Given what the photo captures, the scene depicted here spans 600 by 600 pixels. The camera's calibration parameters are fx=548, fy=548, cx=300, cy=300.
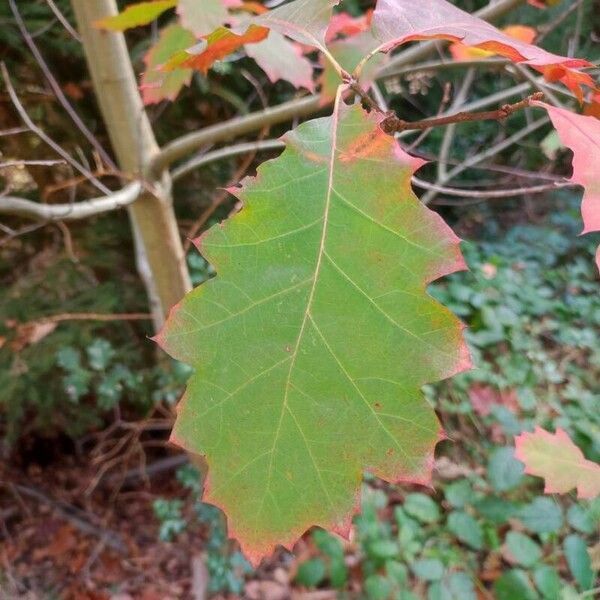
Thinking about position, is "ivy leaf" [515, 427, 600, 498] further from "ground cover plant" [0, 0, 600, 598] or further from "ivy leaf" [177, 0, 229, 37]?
"ivy leaf" [177, 0, 229, 37]

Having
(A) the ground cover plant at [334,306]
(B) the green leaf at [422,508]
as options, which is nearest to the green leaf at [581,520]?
(A) the ground cover plant at [334,306]

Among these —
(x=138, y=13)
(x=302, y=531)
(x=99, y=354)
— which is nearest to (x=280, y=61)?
(x=138, y=13)

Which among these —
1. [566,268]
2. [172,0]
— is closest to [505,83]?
[566,268]

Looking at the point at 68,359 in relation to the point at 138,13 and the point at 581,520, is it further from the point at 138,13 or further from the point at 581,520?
the point at 581,520

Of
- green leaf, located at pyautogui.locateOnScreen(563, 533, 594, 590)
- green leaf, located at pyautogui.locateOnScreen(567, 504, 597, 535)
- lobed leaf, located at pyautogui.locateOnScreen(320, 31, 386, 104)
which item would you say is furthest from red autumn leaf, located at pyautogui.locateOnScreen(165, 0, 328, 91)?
green leaf, located at pyautogui.locateOnScreen(567, 504, 597, 535)

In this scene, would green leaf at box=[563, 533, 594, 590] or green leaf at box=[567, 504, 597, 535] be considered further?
green leaf at box=[567, 504, 597, 535]
